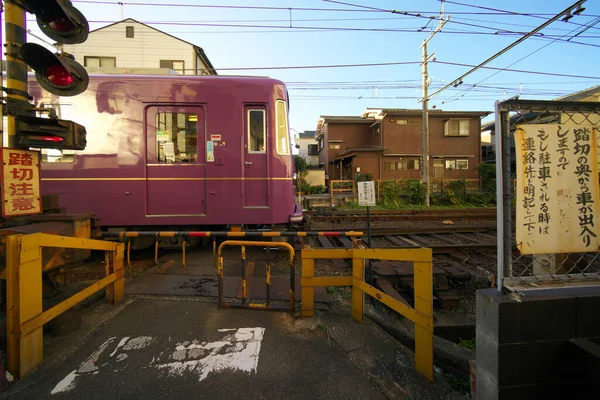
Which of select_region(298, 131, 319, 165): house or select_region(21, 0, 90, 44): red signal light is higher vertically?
select_region(298, 131, 319, 165): house

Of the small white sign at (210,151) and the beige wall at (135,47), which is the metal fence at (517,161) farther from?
the beige wall at (135,47)

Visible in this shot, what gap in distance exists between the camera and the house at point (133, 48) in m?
19.6

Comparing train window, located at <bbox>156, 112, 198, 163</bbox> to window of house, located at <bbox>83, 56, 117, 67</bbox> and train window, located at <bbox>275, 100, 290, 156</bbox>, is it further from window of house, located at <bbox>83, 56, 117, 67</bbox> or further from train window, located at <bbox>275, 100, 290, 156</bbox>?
window of house, located at <bbox>83, 56, 117, 67</bbox>

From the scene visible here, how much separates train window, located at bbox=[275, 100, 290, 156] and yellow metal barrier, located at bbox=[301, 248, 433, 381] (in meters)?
2.67

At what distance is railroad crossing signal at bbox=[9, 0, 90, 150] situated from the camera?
276 cm

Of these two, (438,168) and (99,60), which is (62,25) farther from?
(438,168)

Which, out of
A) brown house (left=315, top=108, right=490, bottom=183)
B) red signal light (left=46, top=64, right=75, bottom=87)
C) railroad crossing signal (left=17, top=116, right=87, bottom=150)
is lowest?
railroad crossing signal (left=17, top=116, right=87, bottom=150)

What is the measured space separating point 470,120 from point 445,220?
18.3 meters

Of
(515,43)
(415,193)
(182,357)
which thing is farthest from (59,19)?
(415,193)

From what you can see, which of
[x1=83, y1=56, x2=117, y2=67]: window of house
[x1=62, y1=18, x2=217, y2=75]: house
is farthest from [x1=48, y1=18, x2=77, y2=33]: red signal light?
[x1=83, y1=56, x2=117, y2=67]: window of house

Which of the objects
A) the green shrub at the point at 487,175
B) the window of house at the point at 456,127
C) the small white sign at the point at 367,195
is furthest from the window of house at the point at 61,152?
the window of house at the point at 456,127

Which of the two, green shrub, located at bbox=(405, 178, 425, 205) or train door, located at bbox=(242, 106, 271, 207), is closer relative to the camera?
train door, located at bbox=(242, 106, 271, 207)

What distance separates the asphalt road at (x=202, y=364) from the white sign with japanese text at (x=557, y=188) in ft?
5.33

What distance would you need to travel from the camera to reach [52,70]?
2.85 meters
